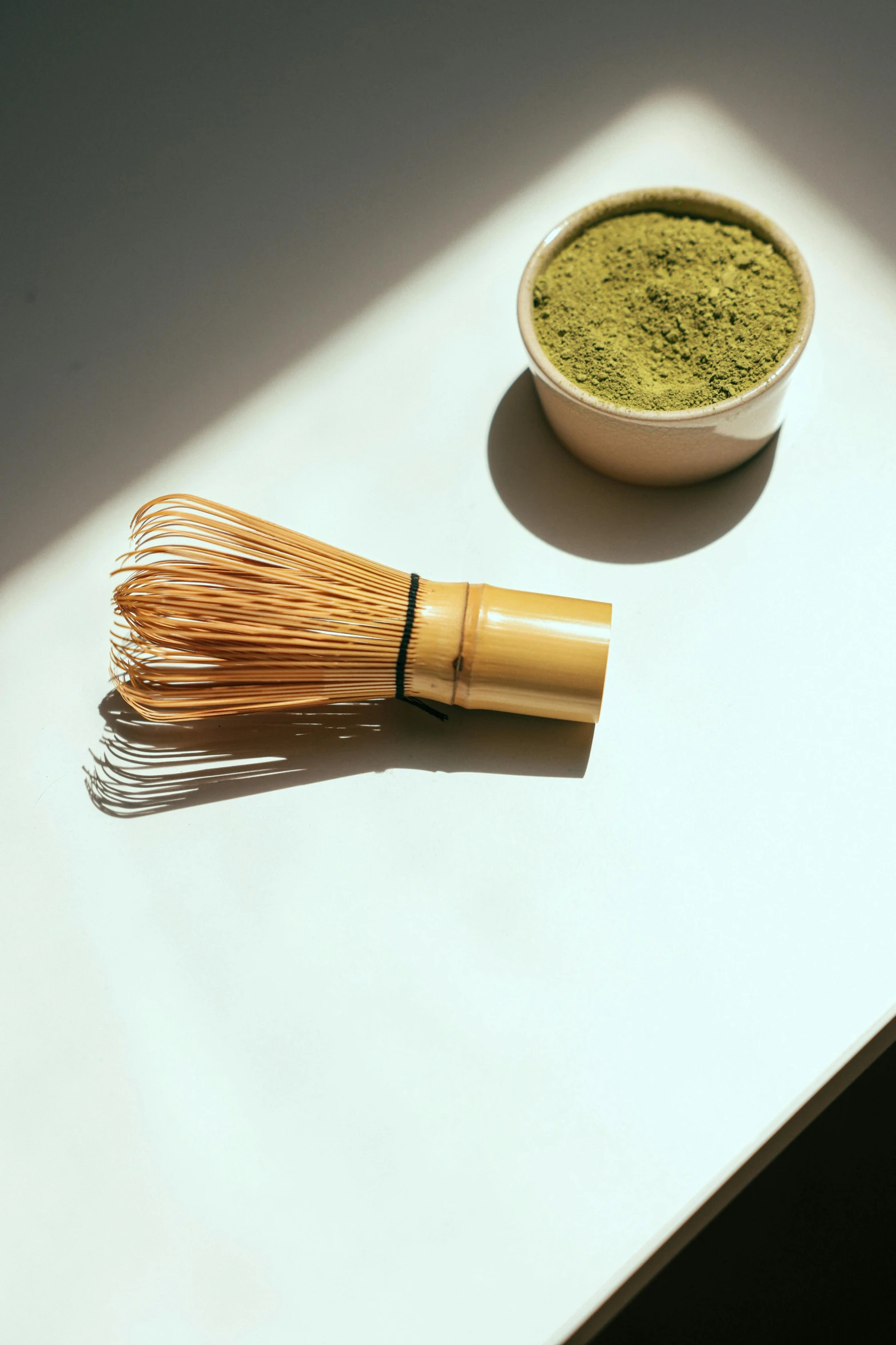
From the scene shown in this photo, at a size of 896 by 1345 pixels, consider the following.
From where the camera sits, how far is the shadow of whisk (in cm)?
70

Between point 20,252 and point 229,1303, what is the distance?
0.82m

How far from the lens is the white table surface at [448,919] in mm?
609

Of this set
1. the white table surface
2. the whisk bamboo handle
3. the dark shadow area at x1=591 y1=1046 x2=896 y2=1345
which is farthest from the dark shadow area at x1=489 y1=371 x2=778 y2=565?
the dark shadow area at x1=591 y1=1046 x2=896 y2=1345

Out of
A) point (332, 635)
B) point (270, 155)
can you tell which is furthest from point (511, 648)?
point (270, 155)

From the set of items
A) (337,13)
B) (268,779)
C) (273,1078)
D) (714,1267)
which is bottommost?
(714,1267)

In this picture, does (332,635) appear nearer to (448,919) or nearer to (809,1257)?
(448,919)

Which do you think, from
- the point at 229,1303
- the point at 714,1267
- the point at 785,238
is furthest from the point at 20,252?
the point at 714,1267

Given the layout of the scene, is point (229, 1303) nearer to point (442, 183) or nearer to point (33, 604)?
point (33, 604)

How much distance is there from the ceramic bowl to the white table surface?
4 cm

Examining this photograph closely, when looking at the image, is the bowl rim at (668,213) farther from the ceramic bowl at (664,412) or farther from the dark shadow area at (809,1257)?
the dark shadow area at (809,1257)

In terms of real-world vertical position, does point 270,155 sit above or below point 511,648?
above

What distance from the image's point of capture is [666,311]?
68 cm

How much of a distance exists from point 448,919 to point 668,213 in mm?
511

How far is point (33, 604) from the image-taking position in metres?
0.76
